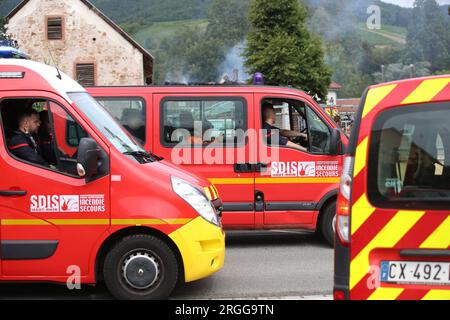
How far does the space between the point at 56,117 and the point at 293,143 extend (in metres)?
3.64

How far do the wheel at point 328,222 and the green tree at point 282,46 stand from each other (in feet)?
86.2

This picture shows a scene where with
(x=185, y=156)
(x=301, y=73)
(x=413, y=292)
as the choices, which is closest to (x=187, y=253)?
(x=413, y=292)

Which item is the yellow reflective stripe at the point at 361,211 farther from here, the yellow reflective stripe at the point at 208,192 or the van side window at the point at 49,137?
the van side window at the point at 49,137

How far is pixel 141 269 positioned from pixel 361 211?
7.97ft

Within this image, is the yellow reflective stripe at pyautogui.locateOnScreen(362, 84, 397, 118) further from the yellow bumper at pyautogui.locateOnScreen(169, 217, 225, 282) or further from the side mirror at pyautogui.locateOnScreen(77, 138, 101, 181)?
the side mirror at pyautogui.locateOnScreen(77, 138, 101, 181)

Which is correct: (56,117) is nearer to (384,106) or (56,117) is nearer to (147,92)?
(147,92)

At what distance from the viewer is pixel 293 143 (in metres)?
8.30

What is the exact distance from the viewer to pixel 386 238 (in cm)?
369

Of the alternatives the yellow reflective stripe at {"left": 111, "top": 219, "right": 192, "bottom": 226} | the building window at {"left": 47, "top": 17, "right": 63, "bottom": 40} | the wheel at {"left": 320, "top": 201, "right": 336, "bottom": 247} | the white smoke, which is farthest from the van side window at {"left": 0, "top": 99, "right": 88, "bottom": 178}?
the building window at {"left": 47, "top": 17, "right": 63, "bottom": 40}

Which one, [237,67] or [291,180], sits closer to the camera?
[291,180]

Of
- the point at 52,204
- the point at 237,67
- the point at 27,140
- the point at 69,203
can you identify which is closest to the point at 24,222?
the point at 52,204

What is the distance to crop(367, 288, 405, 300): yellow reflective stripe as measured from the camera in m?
3.69

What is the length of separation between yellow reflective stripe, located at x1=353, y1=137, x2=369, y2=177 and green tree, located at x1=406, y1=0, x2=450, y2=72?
4850 centimetres

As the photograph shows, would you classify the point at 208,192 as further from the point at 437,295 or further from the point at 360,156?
the point at 437,295
